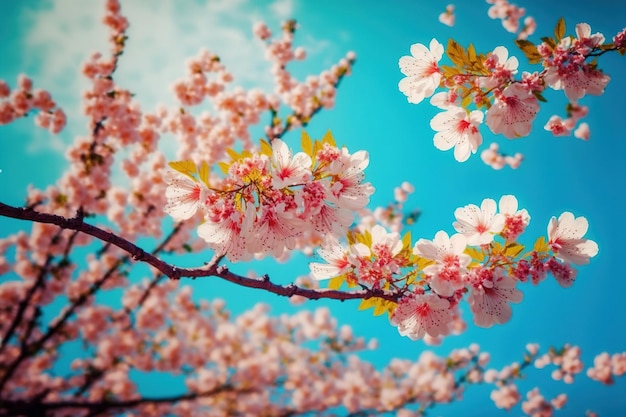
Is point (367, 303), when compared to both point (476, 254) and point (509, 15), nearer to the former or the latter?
point (476, 254)

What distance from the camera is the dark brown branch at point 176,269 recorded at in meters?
1.32

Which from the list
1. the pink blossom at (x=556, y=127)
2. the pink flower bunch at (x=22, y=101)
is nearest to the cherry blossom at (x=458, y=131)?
the pink blossom at (x=556, y=127)

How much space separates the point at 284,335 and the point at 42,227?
6758 millimetres

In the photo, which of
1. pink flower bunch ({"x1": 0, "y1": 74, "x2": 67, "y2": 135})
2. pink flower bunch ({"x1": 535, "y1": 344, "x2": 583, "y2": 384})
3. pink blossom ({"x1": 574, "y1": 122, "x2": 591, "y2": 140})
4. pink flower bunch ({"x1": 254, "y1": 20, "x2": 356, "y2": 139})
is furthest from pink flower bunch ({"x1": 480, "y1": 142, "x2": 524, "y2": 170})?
pink flower bunch ({"x1": 0, "y1": 74, "x2": 67, "y2": 135})

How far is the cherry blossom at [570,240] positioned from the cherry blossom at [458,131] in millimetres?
556

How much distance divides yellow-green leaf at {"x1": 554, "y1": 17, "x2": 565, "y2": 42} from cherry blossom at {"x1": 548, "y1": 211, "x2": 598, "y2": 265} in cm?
95

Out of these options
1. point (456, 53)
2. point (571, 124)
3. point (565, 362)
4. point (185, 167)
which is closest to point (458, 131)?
point (456, 53)

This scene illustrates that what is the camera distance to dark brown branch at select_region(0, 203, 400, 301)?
4.32ft

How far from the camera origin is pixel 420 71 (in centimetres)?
201

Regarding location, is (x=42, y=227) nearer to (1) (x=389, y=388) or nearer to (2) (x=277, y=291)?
(2) (x=277, y=291)

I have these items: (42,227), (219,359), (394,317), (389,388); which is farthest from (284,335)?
(394,317)

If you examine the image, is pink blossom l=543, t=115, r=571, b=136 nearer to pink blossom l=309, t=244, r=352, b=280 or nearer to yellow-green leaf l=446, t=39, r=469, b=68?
yellow-green leaf l=446, t=39, r=469, b=68

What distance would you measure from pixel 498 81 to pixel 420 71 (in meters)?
0.42

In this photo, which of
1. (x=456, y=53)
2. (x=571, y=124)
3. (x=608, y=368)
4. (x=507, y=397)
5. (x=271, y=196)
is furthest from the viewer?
(x=507, y=397)
